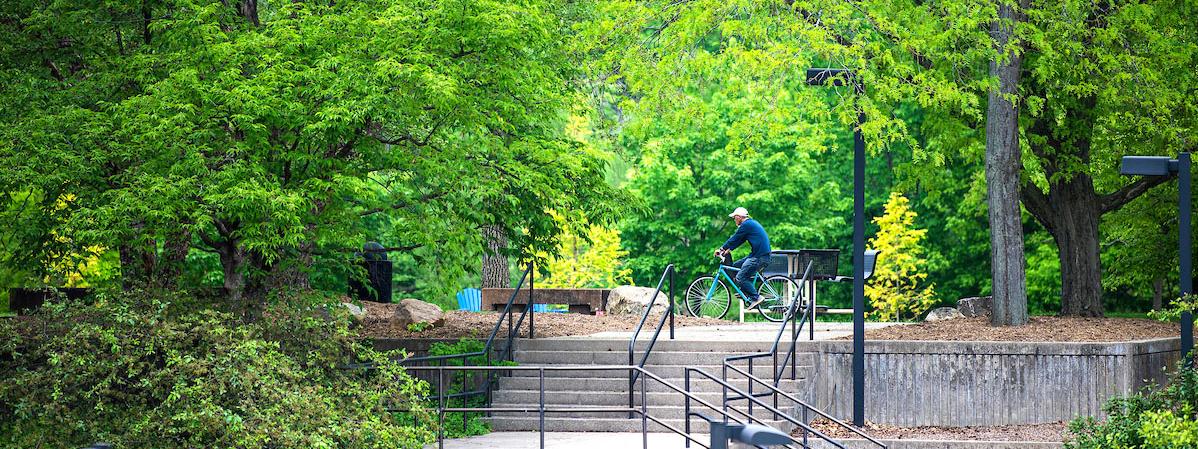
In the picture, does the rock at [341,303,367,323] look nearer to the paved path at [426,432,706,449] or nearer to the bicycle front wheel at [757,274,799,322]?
the paved path at [426,432,706,449]

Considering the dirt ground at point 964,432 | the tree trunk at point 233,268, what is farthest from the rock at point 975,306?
the tree trunk at point 233,268

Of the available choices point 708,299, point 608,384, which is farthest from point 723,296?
point 608,384

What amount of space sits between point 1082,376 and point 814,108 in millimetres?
4547

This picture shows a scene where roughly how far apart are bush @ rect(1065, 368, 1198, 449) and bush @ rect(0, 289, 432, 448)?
6.31 m

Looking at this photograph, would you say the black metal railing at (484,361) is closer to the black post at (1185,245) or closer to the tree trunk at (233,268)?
the tree trunk at (233,268)

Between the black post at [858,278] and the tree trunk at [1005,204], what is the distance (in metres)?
3.02

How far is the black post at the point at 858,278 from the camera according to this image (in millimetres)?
15430

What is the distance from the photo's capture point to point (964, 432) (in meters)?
16.5

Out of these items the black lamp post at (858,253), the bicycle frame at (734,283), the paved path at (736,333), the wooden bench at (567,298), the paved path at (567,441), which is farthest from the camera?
the wooden bench at (567,298)

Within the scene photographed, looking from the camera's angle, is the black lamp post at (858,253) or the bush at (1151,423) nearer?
the bush at (1151,423)

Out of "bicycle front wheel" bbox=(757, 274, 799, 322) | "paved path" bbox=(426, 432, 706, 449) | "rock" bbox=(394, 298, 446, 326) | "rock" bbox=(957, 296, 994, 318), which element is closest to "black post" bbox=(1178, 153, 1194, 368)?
"paved path" bbox=(426, 432, 706, 449)

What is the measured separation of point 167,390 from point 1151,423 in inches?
347

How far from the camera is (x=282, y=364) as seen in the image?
12.8 metres

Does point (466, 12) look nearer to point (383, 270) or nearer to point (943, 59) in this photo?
point (943, 59)
